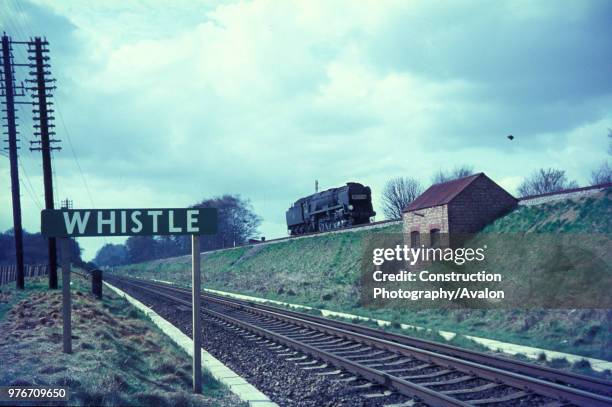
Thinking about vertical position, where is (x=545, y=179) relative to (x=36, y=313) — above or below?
above

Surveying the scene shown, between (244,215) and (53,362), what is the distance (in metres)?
99.9

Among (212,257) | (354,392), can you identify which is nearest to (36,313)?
(354,392)

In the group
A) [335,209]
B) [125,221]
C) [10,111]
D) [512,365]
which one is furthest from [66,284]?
[335,209]

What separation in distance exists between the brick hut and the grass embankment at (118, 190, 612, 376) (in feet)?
2.55

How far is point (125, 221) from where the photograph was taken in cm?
764

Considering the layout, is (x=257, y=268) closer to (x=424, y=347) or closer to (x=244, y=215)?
(x=424, y=347)

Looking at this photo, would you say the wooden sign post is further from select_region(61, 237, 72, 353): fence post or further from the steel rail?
the steel rail

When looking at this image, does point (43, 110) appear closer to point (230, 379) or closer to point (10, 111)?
point (10, 111)

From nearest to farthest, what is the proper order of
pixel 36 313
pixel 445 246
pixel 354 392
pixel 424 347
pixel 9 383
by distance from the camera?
pixel 9 383 < pixel 354 392 < pixel 424 347 < pixel 36 313 < pixel 445 246

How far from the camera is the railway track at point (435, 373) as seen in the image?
24.3 feet

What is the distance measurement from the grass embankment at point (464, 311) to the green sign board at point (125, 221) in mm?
7847

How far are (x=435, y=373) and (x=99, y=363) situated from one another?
5.72 meters

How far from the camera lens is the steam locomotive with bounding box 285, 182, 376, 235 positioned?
35.8m

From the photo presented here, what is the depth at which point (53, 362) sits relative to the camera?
7.75 m
